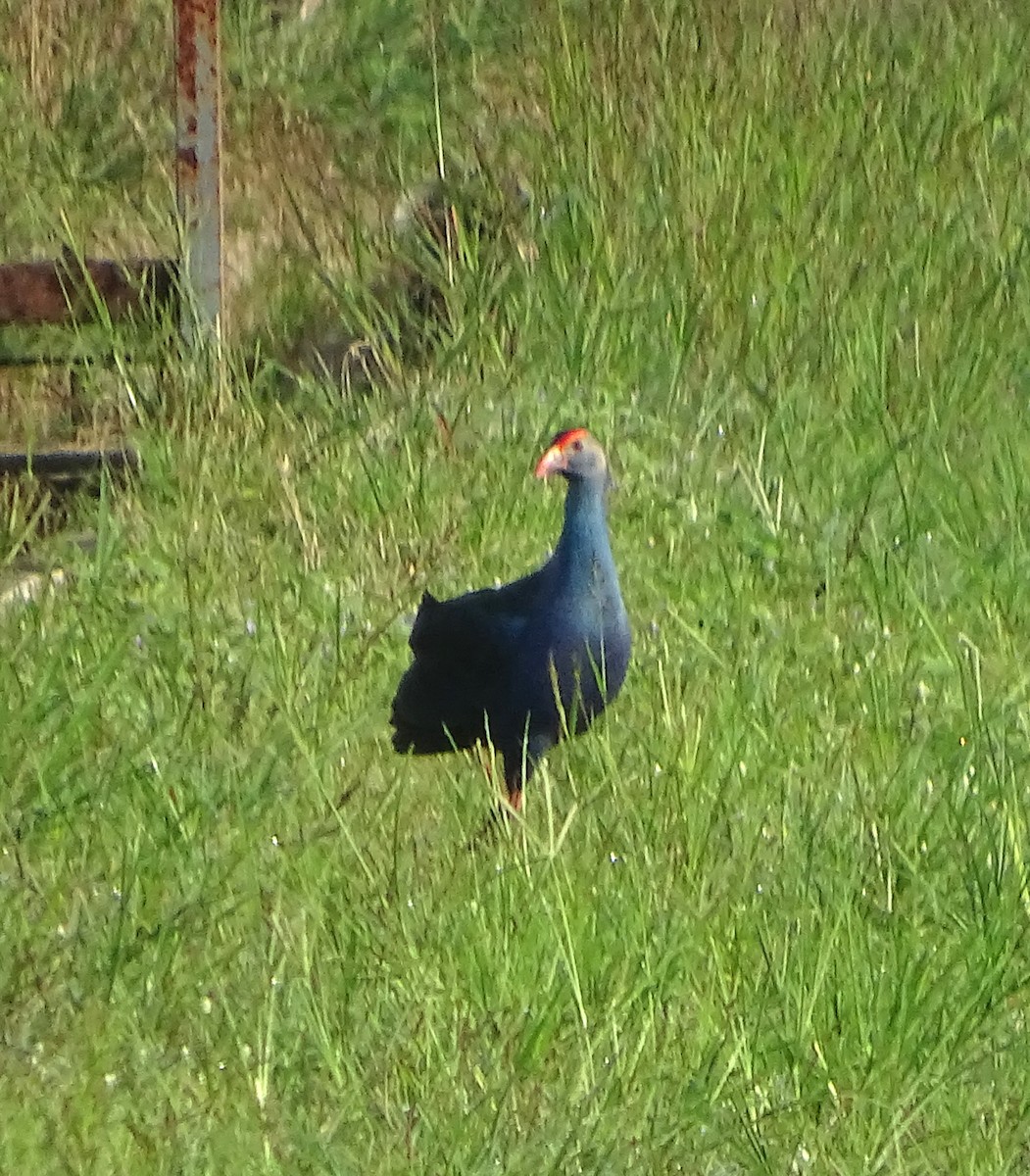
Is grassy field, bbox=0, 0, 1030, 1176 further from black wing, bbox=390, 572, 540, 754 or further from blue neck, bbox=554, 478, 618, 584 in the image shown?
blue neck, bbox=554, 478, 618, 584

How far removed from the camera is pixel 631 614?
455 centimetres

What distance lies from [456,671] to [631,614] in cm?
79

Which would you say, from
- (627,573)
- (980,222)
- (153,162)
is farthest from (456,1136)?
(153,162)

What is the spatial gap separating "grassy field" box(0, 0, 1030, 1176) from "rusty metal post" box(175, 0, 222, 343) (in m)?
0.38

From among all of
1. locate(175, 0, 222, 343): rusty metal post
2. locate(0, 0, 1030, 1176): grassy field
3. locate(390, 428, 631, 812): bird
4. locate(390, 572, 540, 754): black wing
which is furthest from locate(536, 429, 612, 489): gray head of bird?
locate(175, 0, 222, 343): rusty metal post

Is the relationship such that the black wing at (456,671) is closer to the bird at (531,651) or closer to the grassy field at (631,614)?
the bird at (531,651)

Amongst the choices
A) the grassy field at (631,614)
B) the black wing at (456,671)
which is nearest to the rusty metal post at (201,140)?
the grassy field at (631,614)

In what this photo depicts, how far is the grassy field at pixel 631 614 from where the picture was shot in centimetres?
274

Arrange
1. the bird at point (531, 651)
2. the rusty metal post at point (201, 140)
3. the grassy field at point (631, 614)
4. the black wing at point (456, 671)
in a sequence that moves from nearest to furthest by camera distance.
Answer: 1. the grassy field at point (631, 614)
2. the bird at point (531, 651)
3. the black wing at point (456, 671)
4. the rusty metal post at point (201, 140)

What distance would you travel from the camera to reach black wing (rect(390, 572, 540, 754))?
384cm

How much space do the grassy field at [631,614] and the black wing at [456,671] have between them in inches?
4.6

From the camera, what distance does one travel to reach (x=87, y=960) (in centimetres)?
296

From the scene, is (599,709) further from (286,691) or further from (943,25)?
(943,25)

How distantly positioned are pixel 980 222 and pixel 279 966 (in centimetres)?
394
